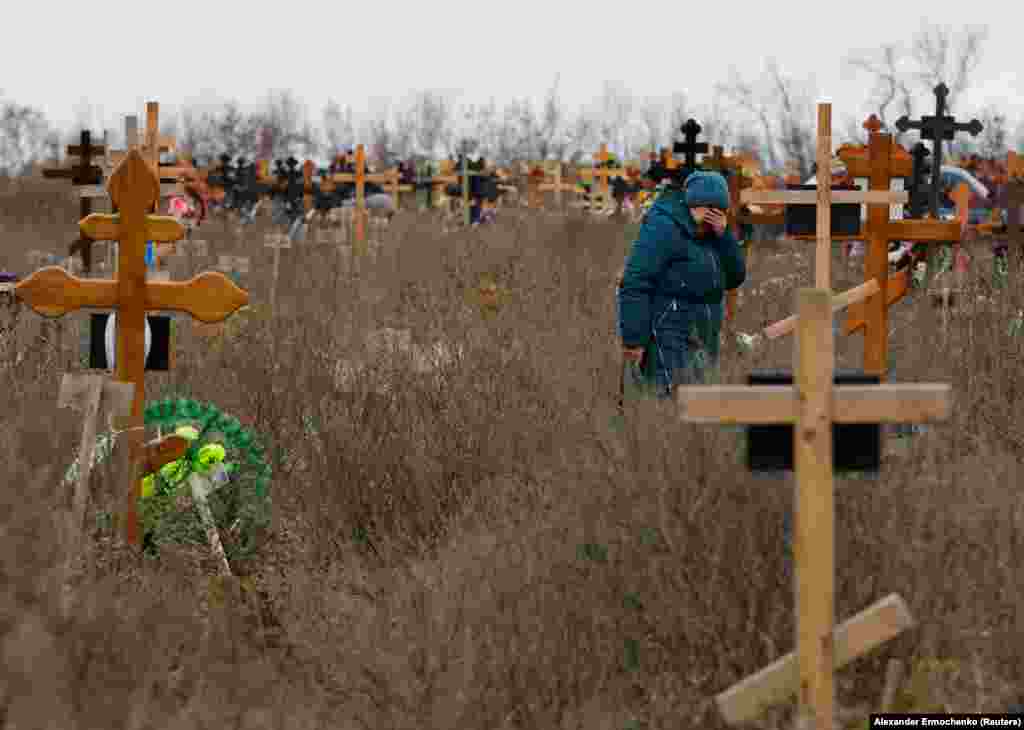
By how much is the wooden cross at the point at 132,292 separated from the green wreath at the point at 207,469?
318 millimetres

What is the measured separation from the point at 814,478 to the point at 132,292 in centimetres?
336

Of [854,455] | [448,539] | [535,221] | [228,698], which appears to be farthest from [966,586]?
[535,221]

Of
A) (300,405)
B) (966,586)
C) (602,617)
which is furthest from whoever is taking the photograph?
(300,405)

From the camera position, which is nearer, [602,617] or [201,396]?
[602,617]

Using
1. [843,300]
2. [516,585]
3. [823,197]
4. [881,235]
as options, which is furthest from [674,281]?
[516,585]

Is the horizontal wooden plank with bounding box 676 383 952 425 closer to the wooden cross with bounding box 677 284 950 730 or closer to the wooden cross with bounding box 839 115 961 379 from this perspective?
the wooden cross with bounding box 677 284 950 730

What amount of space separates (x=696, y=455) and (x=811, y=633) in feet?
2.64

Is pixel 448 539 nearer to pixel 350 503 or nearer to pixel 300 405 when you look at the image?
pixel 350 503

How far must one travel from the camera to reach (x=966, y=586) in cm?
461

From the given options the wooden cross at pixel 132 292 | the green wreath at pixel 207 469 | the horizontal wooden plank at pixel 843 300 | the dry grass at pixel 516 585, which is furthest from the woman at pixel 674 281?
the wooden cross at pixel 132 292

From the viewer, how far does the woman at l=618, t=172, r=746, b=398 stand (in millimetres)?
7852

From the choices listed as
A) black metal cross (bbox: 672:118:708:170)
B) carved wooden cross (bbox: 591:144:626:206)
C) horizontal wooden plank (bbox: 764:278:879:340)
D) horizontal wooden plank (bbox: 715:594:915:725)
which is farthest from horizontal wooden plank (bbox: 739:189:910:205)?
carved wooden cross (bbox: 591:144:626:206)

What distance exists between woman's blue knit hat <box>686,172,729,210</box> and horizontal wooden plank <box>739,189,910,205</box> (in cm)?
83

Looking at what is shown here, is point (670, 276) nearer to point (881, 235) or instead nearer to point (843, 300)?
point (843, 300)
